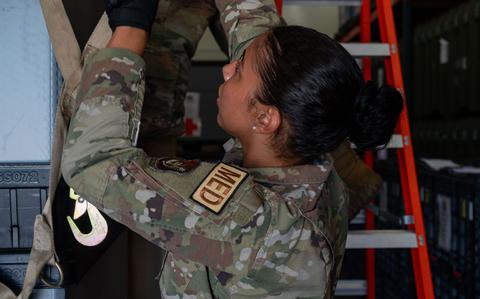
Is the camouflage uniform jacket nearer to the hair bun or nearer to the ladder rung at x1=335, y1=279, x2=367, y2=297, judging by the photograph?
the hair bun

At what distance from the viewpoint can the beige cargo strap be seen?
96 centimetres

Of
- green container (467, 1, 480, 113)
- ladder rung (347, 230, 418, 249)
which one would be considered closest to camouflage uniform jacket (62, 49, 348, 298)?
ladder rung (347, 230, 418, 249)

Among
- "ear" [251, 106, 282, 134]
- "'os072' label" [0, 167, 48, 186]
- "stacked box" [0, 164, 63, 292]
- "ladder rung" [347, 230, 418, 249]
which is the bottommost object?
"ladder rung" [347, 230, 418, 249]

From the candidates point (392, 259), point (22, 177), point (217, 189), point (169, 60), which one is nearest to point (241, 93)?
point (217, 189)

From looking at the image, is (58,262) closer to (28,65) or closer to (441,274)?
(28,65)

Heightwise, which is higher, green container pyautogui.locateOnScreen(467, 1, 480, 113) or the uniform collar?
green container pyautogui.locateOnScreen(467, 1, 480, 113)

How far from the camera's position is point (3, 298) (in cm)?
98

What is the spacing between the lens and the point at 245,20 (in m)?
1.23

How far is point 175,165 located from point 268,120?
17 centimetres

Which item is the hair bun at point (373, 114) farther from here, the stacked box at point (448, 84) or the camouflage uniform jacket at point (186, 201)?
the stacked box at point (448, 84)

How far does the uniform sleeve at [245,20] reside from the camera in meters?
1.21

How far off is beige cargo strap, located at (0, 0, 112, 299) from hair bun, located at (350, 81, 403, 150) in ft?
1.43

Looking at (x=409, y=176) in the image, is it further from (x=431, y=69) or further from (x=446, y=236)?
(x=431, y=69)

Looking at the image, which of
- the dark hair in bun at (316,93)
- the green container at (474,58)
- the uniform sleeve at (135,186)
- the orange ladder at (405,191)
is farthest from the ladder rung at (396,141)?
the green container at (474,58)
